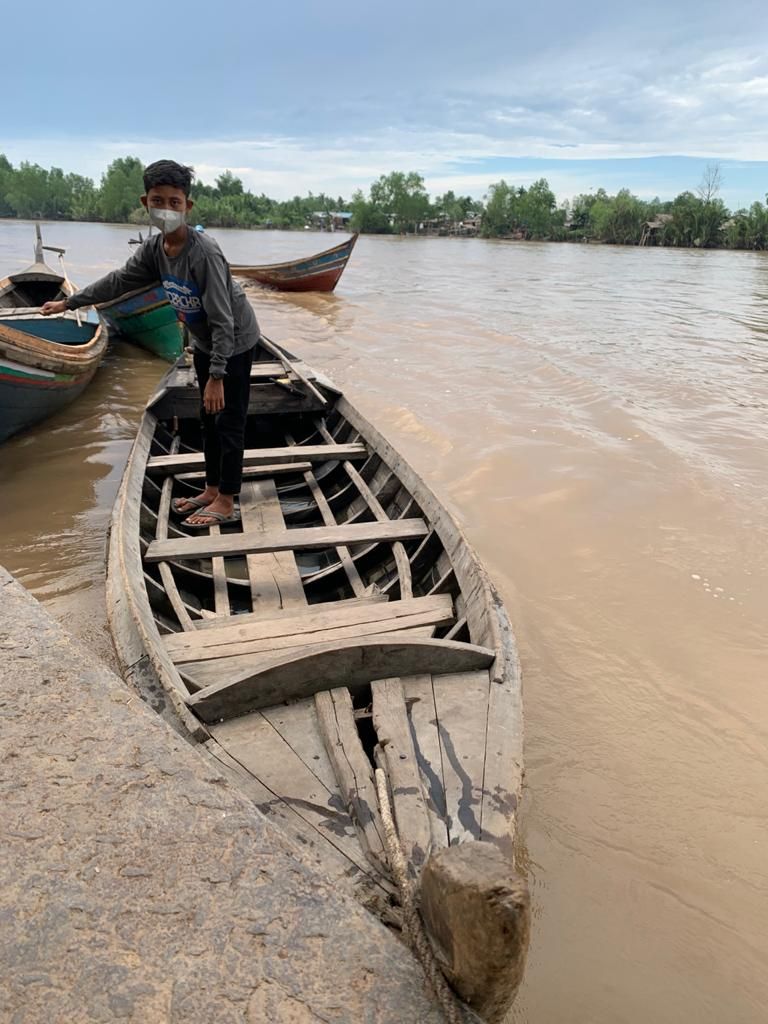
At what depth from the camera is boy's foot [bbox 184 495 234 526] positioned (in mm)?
3807

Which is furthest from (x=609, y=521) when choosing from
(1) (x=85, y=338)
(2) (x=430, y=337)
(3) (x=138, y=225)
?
(3) (x=138, y=225)

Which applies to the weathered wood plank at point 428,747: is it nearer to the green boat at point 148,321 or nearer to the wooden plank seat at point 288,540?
the wooden plank seat at point 288,540

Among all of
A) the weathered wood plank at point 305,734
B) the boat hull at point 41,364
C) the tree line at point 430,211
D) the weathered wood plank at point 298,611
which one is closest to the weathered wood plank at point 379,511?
the weathered wood plank at point 298,611

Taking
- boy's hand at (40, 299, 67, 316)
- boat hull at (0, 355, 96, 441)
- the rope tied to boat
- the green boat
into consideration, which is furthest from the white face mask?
the green boat

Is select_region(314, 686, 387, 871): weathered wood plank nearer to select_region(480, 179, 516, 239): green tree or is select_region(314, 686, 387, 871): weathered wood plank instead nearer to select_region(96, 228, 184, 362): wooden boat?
select_region(96, 228, 184, 362): wooden boat

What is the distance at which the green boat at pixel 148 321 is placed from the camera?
8164 mm

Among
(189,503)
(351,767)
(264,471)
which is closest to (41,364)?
(264,471)

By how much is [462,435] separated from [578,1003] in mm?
5486

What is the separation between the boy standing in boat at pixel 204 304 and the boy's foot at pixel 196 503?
74 millimetres

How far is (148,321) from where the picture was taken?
27.9ft

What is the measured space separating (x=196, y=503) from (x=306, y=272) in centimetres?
1398

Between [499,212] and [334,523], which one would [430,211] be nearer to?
[499,212]

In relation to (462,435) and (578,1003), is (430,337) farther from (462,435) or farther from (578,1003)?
(578,1003)

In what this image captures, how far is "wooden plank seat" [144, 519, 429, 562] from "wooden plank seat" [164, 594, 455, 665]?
0.56 m
